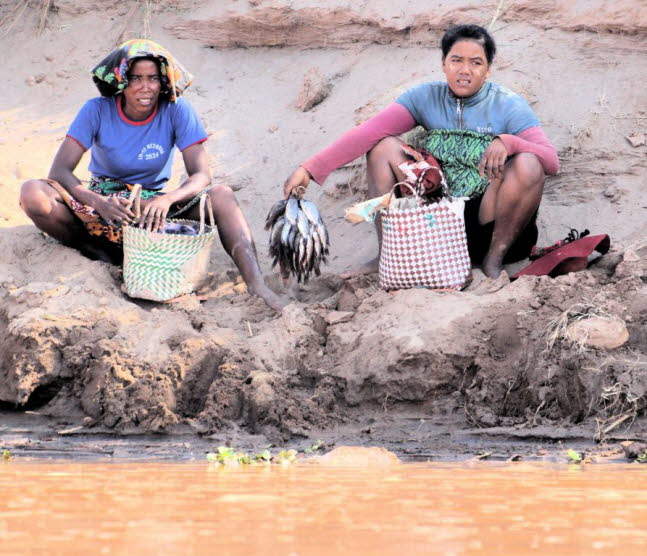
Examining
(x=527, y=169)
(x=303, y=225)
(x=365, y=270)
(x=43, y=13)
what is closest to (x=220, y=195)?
(x=303, y=225)

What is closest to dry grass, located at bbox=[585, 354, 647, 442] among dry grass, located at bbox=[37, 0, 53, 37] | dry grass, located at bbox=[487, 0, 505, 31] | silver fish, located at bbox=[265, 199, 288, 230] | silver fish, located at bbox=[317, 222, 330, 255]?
silver fish, located at bbox=[317, 222, 330, 255]

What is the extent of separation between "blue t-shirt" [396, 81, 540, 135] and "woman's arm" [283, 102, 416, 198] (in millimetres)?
124

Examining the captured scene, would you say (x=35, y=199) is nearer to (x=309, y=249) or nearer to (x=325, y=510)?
(x=309, y=249)

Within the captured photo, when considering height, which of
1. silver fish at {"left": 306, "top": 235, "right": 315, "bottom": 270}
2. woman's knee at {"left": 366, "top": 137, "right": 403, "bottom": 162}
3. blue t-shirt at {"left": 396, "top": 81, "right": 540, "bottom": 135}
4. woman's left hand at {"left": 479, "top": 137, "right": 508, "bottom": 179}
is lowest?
silver fish at {"left": 306, "top": 235, "right": 315, "bottom": 270}

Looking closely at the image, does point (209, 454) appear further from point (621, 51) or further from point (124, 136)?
point (621, 51)

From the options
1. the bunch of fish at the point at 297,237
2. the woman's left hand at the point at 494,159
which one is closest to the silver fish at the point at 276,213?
the bunch of fish at the point at 297,237

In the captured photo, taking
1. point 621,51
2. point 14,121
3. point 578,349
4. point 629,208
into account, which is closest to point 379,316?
point 578,349

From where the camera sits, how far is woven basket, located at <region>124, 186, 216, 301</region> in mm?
4953

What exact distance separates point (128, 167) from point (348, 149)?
1.15 m

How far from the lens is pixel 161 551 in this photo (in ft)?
6.62

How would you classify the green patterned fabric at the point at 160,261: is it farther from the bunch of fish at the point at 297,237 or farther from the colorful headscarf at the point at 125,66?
the colorful headscarf at the point at 125,66

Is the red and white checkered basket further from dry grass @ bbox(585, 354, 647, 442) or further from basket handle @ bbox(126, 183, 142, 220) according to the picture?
basket handle @ bbox(126, 183, 142, 220)

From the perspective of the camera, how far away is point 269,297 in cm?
499

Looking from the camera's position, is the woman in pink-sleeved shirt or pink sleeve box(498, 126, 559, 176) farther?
the woman in pink-sleeved shirt
